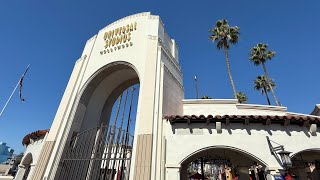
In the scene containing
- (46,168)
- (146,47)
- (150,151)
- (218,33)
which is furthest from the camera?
(218,33)

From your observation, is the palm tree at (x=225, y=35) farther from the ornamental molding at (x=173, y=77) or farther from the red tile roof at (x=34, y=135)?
the red tile roof at (x=34, y=135)

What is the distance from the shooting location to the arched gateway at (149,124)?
9.20m

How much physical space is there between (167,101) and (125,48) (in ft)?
16.8

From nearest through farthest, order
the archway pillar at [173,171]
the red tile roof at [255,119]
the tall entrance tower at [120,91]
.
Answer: the archway pillar at [173,171], the red tile roof at [255,119], the tall entrance tower at [120,91]

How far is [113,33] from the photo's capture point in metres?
15.1

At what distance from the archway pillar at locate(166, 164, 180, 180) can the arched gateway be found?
0.04 m

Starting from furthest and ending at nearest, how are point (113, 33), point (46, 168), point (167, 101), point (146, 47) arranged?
point (113, 33) → point (146, 47) → point (167, 101) → point (46, 168)

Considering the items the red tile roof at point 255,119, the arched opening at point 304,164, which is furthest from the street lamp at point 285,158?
the arched opening at point 304,164

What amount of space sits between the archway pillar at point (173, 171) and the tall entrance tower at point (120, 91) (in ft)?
1.36

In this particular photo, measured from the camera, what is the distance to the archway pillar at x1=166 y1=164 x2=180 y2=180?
28.9ft

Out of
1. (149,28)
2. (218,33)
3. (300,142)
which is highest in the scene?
(218,33)

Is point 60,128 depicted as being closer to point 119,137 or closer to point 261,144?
point 119,137

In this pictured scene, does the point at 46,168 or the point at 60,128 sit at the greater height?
the point at 60,128

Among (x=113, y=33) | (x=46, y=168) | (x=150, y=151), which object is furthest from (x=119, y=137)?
(x=113, y=33)
